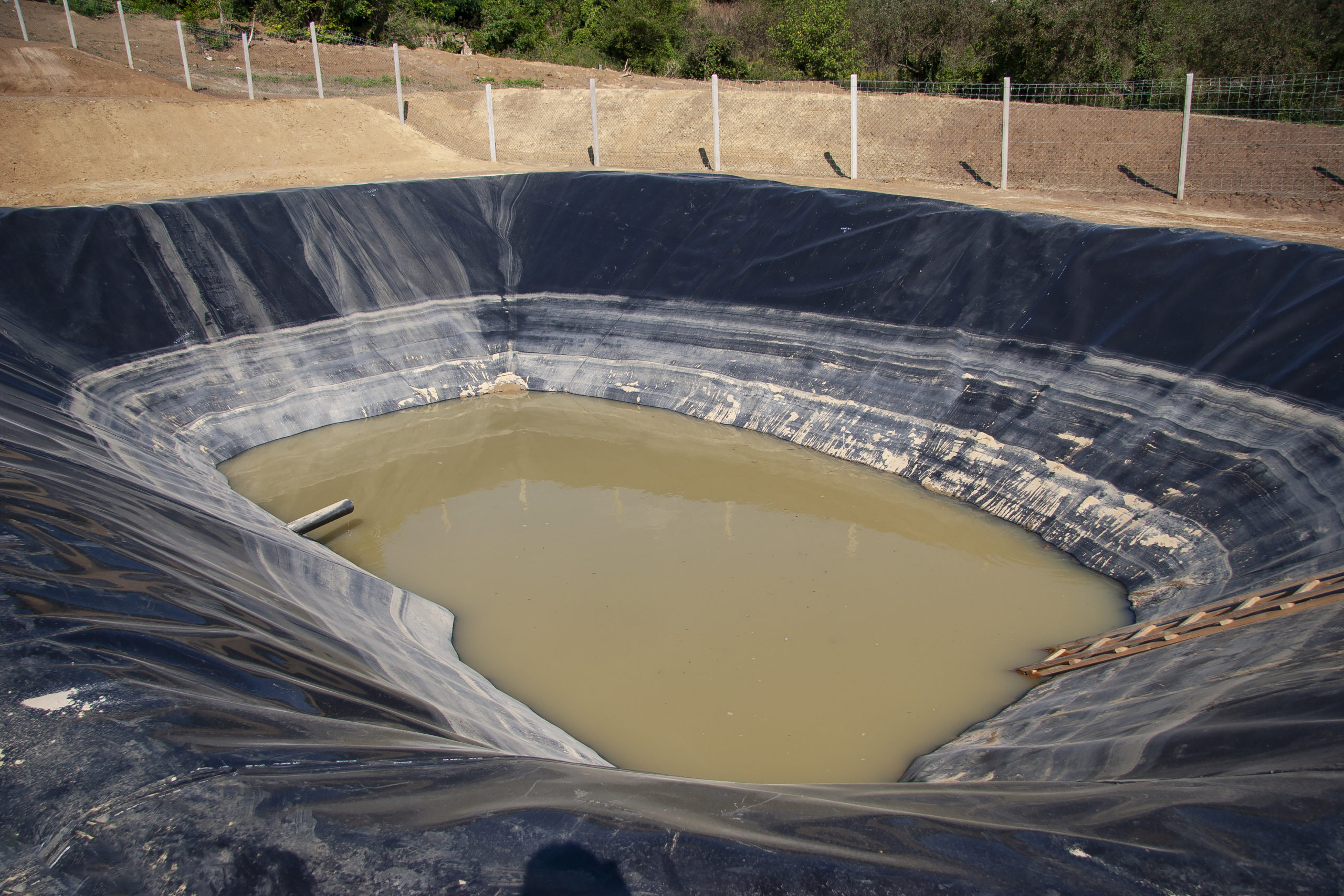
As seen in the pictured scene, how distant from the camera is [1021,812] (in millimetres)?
3045

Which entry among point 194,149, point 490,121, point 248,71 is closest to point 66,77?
point 248,71

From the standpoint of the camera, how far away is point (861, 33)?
23812 millimetres

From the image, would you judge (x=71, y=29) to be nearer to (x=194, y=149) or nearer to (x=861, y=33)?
(x=194, y=149)

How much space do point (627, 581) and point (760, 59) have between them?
22249mm

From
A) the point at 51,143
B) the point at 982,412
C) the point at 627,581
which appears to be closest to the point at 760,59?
the point at 51,143

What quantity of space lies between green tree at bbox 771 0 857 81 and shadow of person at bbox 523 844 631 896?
22.4 metres

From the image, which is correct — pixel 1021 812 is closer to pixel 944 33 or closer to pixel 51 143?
pixel 51 143

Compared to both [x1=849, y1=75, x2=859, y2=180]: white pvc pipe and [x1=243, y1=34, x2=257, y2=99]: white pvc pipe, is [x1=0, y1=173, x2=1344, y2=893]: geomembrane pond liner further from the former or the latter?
[x1=243, y1=34, x2=257, y2=99]: white pvc pipe

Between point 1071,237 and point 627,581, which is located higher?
point 1071,237

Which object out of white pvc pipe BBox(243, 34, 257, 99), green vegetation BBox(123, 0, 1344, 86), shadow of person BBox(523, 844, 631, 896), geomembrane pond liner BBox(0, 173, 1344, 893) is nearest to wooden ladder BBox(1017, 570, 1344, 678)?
geomembrane pond liner BBox(0, 173, 1344, 893)

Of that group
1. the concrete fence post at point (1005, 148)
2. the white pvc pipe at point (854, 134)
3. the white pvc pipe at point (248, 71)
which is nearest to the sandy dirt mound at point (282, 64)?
the white pvc pipe at point (248, 71)

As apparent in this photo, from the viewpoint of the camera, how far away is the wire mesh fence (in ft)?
44.1

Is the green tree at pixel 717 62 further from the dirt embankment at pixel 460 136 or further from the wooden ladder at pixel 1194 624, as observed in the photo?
the wooden ladder at pixel 1194 624

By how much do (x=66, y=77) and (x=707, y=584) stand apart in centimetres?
1936
